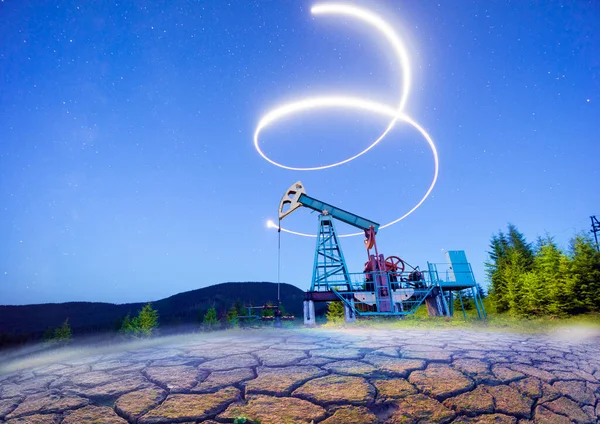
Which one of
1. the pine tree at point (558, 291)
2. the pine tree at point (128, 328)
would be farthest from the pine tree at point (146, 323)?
the pine tree at point (558, 291)

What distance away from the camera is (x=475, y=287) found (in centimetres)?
1180

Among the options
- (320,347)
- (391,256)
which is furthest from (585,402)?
(391,256)

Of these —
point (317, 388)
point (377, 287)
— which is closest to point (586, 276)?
point (377, 287)

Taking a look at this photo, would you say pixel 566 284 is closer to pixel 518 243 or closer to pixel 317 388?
pixel 317 388

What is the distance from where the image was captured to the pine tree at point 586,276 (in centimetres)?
1051

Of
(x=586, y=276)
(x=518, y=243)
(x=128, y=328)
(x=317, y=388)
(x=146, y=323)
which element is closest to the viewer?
(x=317, y=388)

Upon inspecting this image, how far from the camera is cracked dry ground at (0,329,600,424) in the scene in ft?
6.66

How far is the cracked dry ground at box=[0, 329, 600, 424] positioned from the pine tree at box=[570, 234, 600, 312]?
Result: 9.91 meters

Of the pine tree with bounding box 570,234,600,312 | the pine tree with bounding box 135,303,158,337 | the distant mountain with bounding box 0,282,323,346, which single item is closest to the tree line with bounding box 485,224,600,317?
the pine tree with bounding box 570,234,600,312

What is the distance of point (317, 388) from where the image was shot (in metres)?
2.48

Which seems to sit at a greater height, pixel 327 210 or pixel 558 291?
pixel 327 210

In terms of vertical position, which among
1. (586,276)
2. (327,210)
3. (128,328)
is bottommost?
(128,328)

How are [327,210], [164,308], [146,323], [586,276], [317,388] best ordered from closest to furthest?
1. [317,388]
2. [586,276]
3. [327,210]
4. [146,323]
5. [164,308]

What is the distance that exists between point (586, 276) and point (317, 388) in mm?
14754
